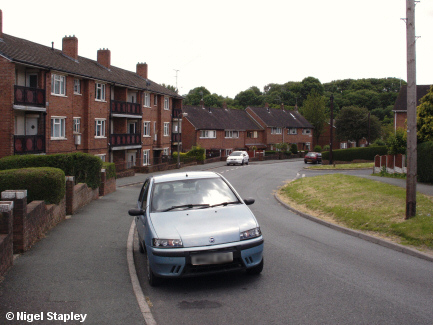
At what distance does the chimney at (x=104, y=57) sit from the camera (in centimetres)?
3959

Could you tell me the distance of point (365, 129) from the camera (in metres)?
69.6

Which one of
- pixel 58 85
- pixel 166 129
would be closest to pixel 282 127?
pixel 166 129

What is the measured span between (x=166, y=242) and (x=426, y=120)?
19.3m

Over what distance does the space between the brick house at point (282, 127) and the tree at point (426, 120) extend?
51807 mm

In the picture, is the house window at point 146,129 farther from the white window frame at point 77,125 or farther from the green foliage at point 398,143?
the green foliage at point 398,143

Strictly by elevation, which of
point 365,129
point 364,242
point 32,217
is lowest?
point 364,242

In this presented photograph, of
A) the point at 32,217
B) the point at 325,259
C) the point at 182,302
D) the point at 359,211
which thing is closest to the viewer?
the point at 182,302

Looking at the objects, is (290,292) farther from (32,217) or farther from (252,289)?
(32,217)

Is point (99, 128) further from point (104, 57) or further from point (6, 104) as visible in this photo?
point (6, 104)

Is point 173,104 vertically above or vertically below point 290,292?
above

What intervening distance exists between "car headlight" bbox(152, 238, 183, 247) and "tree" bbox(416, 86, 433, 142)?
1901 cm

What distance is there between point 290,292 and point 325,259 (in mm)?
2162

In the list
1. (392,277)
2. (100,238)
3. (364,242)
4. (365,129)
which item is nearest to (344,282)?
(392,277)

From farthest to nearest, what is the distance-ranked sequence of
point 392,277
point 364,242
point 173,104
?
1. point 173,104
2. point 364,242
3. point 392,277
